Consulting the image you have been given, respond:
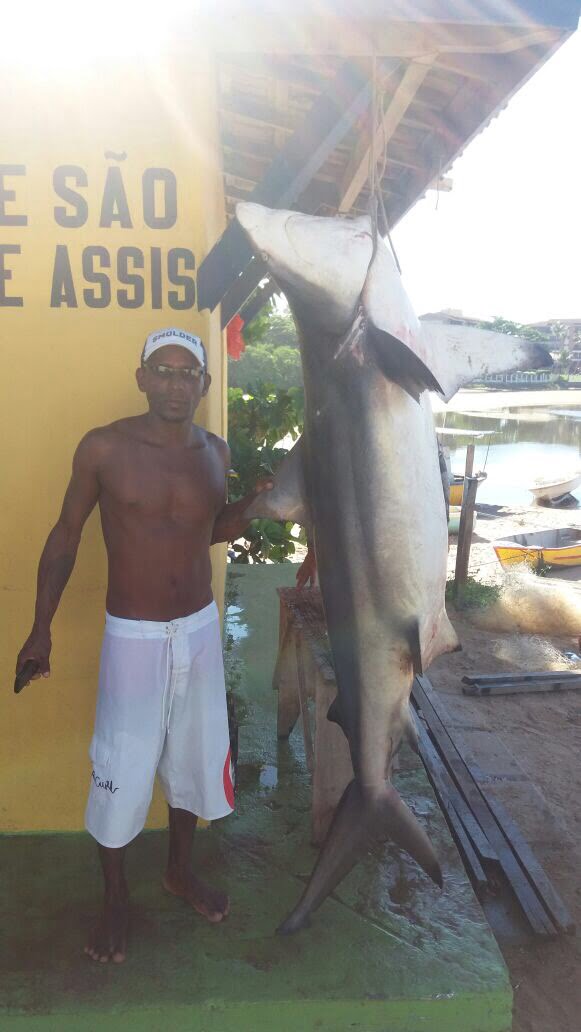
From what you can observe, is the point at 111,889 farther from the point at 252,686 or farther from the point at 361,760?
the point at 252,686

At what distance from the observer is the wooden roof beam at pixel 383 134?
2.82m

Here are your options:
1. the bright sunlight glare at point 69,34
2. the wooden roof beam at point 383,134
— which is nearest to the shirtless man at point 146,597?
the wooden roof beam at point 383,134

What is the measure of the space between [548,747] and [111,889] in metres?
4.32

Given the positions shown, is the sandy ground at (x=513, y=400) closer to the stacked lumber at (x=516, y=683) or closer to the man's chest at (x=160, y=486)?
the stacked lumber at (x=516, y=683)

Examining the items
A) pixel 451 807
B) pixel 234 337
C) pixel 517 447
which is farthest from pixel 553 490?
pixel 517 447

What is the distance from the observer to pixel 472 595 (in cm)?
1006

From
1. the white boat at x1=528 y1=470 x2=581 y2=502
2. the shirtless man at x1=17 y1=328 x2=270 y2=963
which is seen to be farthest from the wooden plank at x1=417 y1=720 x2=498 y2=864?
the white boat at x1=528 y1=470 x2=581 y2=502

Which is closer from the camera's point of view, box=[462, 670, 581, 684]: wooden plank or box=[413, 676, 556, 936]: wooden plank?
box=[413, 676, 556, 936]: wooden plank

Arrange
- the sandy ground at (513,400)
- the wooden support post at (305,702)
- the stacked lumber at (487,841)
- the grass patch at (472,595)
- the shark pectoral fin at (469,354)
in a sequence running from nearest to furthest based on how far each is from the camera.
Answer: the shark pectoral fin at (469,354)
the wooden support post at (305,702)
the stacked lumber at (487,841)
the grass patch at (472,595)
the sandy ground at (513,400)

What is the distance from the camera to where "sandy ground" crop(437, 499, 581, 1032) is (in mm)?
3346

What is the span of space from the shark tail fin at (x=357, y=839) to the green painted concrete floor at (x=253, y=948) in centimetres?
25

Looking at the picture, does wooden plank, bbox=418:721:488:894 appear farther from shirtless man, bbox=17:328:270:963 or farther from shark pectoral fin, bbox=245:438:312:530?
shark pectoral fin, bbox=245:438:312:530

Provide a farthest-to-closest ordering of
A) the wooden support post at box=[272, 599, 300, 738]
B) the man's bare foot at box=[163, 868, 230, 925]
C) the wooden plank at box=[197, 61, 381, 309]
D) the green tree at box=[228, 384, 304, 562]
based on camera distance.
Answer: the green tree at box=[228, 384, 304, 562] < the wooden support post at box=[272, 599, 300, 738] < the man's bare foot at box=[163, 868, 230, 925] < the wooden plank at box=[197, 61, 381, 309]

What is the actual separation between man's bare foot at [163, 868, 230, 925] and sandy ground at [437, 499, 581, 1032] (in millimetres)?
1461
